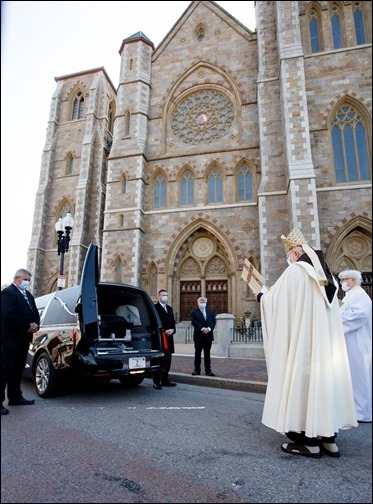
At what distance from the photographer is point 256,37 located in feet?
63.8

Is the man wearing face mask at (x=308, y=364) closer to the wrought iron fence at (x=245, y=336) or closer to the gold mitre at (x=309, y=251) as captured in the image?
the gold mitre at (x=309, y=251)

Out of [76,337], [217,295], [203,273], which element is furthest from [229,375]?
[203,273]

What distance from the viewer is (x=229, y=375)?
696 centimetres

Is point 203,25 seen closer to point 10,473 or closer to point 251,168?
point 251,168

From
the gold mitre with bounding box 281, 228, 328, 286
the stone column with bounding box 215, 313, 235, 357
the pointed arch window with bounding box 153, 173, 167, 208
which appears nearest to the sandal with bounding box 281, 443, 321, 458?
the gold mitre with bounding box 281, 228, 328, 286

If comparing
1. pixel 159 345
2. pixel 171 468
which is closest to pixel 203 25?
pixel 159 345

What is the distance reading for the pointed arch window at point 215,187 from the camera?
18.0 meters

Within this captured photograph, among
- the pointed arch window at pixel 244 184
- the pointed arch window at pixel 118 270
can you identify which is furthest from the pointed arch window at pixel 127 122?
the pointed arch window at pixel 118 270

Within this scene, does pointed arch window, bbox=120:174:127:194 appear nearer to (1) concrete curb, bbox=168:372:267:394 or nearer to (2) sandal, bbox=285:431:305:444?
(1) concrete curb, bbox=168:372:267:394

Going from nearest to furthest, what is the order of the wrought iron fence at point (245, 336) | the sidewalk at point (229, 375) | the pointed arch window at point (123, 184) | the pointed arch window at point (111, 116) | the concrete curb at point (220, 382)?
the concrete curb at point (220, 382) → the sidewalk at point (229, 375) → the wrought iron fence at point (245, 336) → the pointed arch window at point (123, 184) → the pointed arch window at point (111, 116)

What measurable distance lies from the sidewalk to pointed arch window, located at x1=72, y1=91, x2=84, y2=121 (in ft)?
72.1

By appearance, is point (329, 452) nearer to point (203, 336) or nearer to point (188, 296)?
point (203, 336)

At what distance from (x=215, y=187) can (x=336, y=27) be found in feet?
32.1

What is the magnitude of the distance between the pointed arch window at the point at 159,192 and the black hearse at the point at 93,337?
13.1 meters
